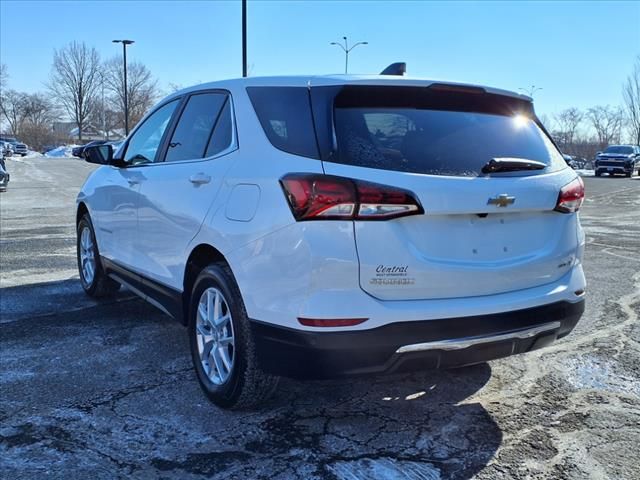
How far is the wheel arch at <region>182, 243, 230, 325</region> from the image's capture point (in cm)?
340

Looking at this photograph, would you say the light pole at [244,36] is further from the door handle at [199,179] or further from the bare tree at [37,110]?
the bare tree at [37,110]

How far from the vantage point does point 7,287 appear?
239 inches

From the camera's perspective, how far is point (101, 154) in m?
5.00

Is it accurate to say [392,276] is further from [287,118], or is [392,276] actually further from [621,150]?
[621,150]

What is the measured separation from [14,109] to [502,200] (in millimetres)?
95729

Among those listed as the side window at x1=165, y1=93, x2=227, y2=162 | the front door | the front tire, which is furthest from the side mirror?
the front tire

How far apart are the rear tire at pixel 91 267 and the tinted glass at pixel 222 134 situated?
7.71 ft

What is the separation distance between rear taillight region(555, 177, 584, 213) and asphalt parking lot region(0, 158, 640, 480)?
3.66ft

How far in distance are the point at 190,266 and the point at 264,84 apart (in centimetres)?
115

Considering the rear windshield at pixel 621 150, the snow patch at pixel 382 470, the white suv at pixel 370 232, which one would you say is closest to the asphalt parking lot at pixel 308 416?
the snow patch at pixel 382 470

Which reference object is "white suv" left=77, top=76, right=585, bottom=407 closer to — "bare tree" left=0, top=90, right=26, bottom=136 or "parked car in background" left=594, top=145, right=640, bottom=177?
"parked car in background" left=594, top=145, right=640, bottom=177

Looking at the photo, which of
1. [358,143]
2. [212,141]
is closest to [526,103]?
[358,143]

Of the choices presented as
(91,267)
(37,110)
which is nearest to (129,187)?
(91,267)

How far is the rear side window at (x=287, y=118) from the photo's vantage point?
286 cm
